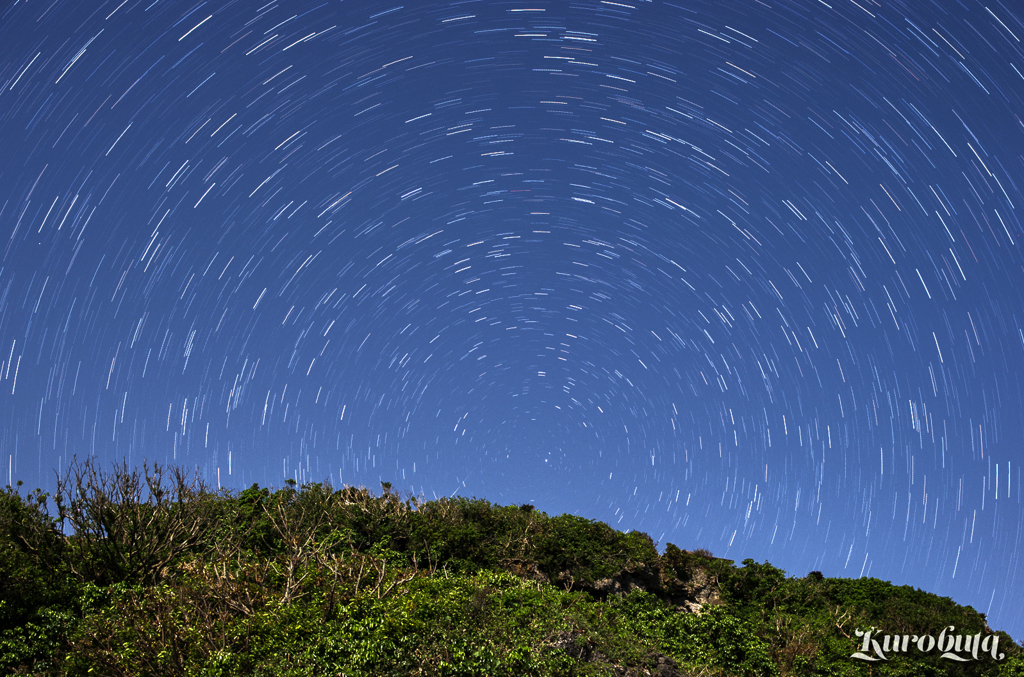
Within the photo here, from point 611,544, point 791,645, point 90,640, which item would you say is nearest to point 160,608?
point 90,640

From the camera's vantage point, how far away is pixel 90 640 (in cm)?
1568

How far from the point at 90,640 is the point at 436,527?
70.7 ft

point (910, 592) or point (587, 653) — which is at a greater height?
point (910, 592)

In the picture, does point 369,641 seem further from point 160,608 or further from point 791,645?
point 791,645

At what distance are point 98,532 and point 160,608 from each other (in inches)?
465

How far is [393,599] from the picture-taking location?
1755 centimetres

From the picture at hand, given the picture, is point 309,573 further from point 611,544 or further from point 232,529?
point 611,544

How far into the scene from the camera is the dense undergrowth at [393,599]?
49.6ft

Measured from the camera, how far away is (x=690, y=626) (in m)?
26.8

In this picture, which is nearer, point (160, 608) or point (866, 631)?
point (160, 608)

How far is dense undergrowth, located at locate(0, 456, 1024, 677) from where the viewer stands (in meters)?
15.1

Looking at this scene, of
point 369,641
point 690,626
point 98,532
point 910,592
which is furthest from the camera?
point 910,592

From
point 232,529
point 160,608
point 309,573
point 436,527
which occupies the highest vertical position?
point 436,527

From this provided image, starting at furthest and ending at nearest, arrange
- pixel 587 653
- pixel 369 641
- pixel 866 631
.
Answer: pixel 866 631, pixel 587 653, pixel 369 641
